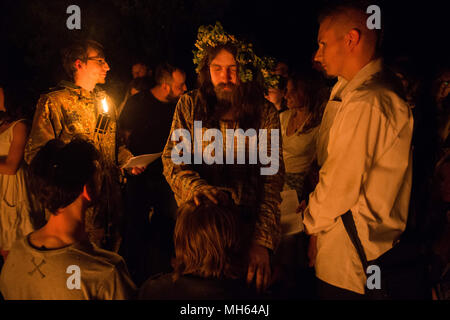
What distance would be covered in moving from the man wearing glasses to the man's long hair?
1.26 metres

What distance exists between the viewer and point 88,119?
3.33 meters

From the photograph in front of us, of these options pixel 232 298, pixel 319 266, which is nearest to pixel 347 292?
pixel 319 266

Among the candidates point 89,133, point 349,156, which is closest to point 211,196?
point 349,156

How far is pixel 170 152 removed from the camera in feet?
7.80

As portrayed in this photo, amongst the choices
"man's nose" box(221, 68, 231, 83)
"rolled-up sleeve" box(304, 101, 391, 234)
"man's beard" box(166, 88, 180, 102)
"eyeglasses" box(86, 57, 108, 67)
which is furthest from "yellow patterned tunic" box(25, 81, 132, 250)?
"rolled-up sleeve" box(304, 101, 391, 234)

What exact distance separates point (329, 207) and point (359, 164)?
280 mm

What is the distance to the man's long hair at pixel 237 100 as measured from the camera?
7.92 ft

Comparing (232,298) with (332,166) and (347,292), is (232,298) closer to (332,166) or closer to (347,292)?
(347,292)

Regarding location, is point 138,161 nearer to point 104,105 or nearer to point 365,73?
point 104,105

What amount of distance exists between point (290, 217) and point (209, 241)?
1.16 metres

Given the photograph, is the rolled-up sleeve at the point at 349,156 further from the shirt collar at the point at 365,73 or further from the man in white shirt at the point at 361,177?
the shirt collar at the point at 365,73

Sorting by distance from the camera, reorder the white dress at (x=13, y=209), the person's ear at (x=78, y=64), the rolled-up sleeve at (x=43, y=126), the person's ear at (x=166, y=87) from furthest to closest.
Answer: the person's ear at (x=166, y=87) → the person's ear at (x=78, y=64) → the white dress at (x=13, y=209) → the rolled-up sleeve at (x=43, y=126)

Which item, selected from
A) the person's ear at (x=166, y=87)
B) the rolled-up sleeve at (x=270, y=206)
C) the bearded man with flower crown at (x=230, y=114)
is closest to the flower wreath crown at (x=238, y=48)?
the bearded man with flower crown at (x=230, y=114)

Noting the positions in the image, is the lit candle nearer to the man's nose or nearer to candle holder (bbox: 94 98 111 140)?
candle holder (bbox: 94 98 111 140)
